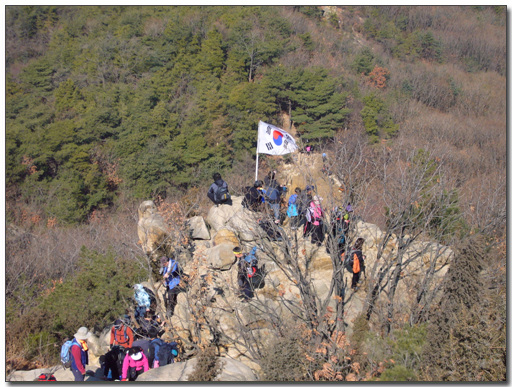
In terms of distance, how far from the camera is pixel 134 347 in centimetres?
709

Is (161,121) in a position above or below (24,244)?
above

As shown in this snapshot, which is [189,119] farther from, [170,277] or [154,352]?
[154,352]

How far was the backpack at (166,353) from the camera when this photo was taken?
740 cm

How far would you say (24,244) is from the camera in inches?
820

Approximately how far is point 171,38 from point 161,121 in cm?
940

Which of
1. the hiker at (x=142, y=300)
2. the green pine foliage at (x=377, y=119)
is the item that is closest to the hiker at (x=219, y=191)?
the hiker at (x=142, y=300)

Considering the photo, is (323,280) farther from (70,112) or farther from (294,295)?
(70,112)

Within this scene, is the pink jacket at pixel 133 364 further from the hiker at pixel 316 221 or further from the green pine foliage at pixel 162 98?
the green pine foliage at pixel 162 98

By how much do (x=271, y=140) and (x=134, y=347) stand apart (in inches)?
272

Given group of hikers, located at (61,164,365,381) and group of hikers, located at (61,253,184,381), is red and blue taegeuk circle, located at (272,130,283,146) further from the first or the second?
group of hikers, located at (61,253,184,381)

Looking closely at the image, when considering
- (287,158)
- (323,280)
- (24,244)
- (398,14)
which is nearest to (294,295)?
(323,280)

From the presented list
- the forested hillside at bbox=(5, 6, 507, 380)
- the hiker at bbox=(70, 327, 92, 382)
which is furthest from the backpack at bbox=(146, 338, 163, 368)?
the forested hillside at bbox=(5, 6, 507, 380)

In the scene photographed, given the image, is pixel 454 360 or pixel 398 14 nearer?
pixel 454 360

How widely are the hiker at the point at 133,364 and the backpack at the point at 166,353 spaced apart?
32 centimetres
